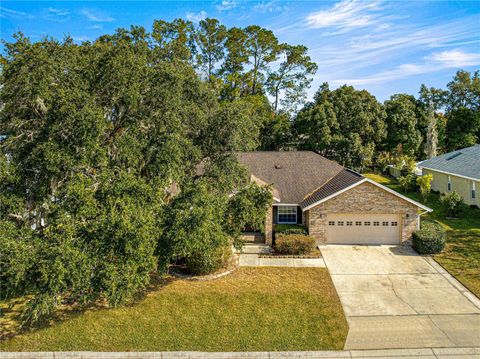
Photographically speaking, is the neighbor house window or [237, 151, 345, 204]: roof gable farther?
[237, 151, 345, 204]: roof gable

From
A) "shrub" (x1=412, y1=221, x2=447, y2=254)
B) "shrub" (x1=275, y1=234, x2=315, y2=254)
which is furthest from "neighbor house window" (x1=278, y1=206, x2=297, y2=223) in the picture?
"shrub" (x1=412, y1=221, x2=447, y2=254)

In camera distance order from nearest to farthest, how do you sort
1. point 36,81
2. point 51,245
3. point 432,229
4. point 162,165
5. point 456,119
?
point 51,245, point 36,81, point 162,165, point 432,229, point 456,119

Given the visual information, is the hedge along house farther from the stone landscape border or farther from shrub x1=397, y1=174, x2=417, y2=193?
shrub x1=397, y1=174, x2=417, y2=193

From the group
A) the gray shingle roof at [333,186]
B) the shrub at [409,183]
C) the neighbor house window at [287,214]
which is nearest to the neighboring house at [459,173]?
the shrub at [409,183]

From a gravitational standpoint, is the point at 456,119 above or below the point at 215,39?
below

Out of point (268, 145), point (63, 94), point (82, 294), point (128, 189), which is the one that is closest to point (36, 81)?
→ point (63, 94)

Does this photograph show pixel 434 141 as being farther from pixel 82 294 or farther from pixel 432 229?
pixel 82 294

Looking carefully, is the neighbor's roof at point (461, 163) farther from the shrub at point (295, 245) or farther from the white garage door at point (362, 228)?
the shrub at point (295, 245)

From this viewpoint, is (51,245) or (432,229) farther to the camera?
(432,229)
